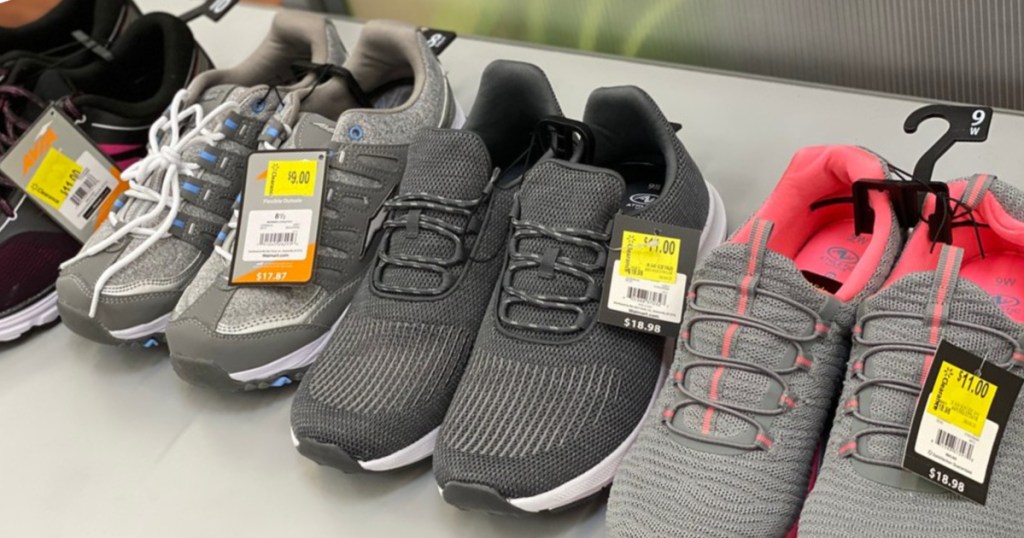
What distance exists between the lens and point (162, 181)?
1021 mm

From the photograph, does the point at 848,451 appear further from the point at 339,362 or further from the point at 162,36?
the point at 162,36

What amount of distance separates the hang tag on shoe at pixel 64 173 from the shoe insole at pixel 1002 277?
2.99 ft

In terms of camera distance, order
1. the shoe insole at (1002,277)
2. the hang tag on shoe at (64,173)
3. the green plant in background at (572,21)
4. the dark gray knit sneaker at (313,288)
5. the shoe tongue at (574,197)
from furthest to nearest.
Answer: the green plant in background at (572,21)
the hang tag on shoe at (64,173)
the dark gray knit sneaker at (313,288)
the shoe tongue at (574,197)
the shoe insole at (1002,277)

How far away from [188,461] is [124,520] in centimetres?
8

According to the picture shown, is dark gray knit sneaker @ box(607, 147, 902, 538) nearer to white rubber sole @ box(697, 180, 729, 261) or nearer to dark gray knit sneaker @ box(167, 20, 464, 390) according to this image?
white rubber sole @ box(697, 180, 729, 261)

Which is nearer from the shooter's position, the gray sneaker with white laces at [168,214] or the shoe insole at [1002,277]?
the shoe insole at [1002,277]

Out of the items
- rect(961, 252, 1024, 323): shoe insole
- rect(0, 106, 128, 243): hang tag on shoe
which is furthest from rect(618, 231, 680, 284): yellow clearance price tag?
rect(0, 106, 128, 243): hang tag on shoe

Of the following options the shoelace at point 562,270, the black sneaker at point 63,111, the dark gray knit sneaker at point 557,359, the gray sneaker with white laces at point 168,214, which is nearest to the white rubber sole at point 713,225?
the dark gray knit sneaker at point 557,359

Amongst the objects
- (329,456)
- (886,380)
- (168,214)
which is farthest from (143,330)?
(886,380)

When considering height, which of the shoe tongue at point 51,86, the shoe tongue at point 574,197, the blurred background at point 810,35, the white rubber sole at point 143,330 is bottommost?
the white rubber sole at point 143,330

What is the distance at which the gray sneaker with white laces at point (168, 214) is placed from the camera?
0.97 meters

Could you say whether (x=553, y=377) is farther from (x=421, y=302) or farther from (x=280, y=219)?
(x=280, y=219)

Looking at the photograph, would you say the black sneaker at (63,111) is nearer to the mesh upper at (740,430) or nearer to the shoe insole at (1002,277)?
the mesh upper at (740,430)

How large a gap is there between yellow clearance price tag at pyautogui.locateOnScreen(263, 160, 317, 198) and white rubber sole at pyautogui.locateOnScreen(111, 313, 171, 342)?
0.18 metres
